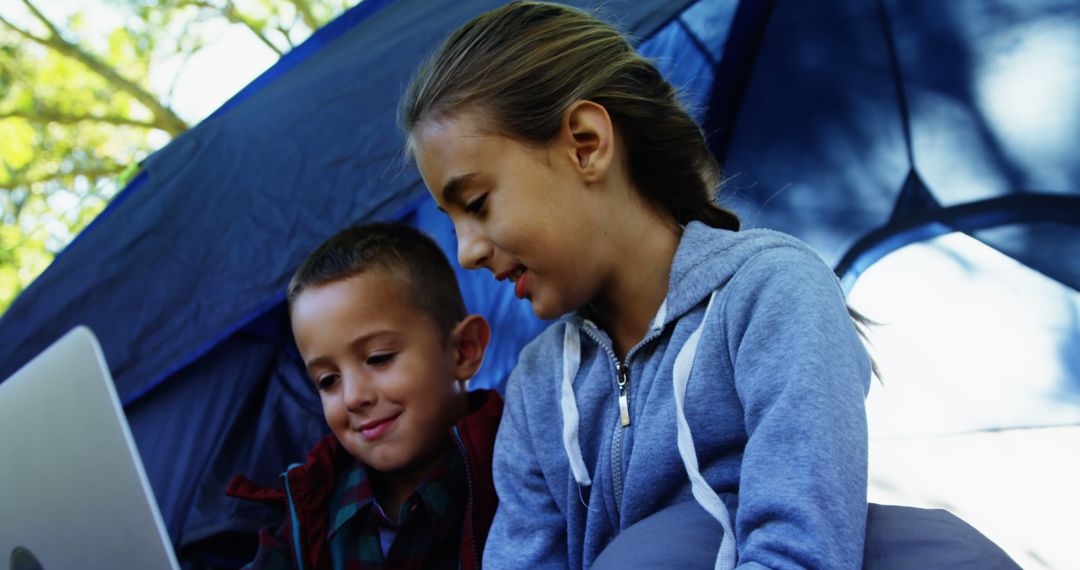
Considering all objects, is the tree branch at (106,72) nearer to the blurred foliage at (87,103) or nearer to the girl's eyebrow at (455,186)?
the blurred foliage at (87,103)

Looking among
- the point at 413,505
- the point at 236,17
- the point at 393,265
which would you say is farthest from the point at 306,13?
the point at 413,505

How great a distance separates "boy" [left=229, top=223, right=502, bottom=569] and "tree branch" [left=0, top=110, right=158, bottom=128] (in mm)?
4778

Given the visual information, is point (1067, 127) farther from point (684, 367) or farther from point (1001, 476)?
point (684, 367)

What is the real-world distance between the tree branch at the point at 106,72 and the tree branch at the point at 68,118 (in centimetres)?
8

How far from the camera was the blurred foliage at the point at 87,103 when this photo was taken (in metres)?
5.73

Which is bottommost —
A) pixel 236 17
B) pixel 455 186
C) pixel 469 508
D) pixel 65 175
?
pixel 469 508

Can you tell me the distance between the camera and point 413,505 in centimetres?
139

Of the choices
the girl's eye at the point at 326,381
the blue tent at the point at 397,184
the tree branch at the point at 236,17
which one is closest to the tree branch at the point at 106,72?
the tree branch at the point at 236,17

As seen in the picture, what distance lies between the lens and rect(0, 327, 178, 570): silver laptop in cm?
82

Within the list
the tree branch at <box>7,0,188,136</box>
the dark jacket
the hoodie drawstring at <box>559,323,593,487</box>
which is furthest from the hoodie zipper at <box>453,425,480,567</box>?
the tree branch at <box>7,0,188,136</box>

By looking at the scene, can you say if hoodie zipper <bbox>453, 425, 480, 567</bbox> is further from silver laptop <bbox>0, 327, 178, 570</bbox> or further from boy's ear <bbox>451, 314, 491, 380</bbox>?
silver laptop <bbox>0, 327, 178, 570</bbox>

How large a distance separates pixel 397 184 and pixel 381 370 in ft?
1.11

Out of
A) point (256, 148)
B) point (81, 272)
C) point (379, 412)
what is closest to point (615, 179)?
point (379, 412)

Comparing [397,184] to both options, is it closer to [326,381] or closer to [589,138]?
[326,381]
